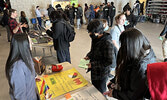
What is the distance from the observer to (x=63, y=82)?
1.61 meters

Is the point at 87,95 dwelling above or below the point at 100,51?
below

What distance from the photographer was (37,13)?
887cm

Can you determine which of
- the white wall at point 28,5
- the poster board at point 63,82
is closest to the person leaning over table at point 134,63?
the poster board at point 63,82

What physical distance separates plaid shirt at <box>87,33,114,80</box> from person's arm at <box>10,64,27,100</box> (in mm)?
925

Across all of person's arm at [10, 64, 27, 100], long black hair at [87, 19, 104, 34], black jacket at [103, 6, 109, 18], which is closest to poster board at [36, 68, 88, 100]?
person's arm at [10, 64, 27, 100]

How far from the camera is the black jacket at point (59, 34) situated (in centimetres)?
263

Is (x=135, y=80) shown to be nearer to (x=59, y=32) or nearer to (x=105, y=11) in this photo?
(x=59, y=32)

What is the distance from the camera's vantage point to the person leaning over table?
100 cm

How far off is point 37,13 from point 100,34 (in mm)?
8296

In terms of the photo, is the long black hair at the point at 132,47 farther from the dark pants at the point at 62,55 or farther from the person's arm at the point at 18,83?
the dark pants at the point at 62,55

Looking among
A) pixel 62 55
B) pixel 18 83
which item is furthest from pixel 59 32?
pixel 18 83

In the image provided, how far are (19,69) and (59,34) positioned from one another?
1.54 metres

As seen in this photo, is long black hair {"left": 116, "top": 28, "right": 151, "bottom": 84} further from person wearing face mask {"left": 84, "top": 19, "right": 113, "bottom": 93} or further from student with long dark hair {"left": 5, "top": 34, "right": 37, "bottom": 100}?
student with long dark hair {"left": 5, "top": 34, "right": 37, "bottom": 100}

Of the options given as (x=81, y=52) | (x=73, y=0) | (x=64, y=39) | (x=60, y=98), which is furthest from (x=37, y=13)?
(x=60, y=98)
